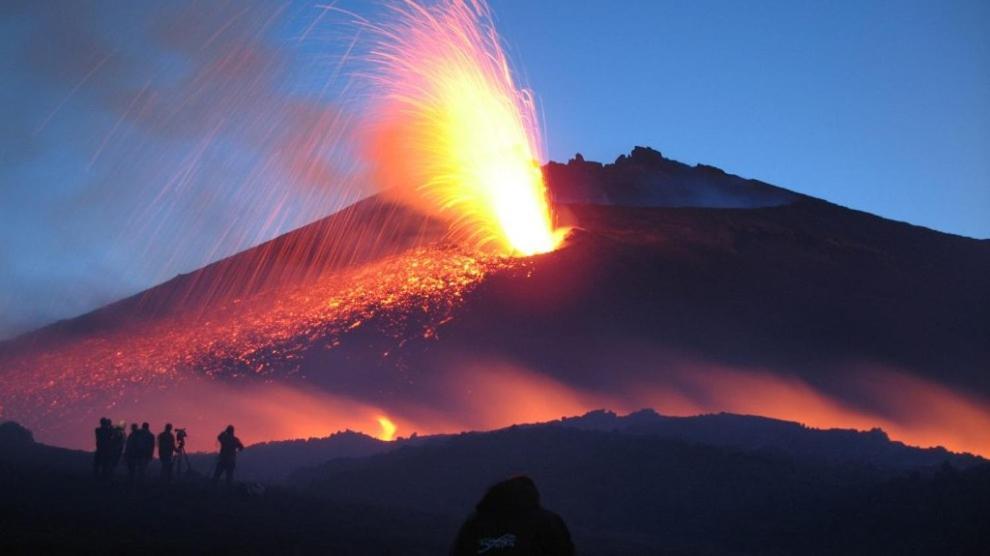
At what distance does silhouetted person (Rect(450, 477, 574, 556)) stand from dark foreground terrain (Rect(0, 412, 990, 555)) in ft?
28.3

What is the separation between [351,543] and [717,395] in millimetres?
31027

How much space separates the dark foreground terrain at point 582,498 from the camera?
50.9 ft

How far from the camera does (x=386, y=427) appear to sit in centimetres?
4244

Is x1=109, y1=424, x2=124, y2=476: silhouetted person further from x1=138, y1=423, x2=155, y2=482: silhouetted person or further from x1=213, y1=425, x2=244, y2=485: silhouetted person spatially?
x1=213, y1=425, x2=244, y2=485: silhouetted person

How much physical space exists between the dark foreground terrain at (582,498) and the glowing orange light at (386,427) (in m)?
10.3

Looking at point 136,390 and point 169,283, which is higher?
point 169,283

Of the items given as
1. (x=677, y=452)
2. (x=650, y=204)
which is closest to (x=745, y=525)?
(x=677, y=452)

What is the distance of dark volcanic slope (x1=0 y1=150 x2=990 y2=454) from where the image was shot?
44.8m

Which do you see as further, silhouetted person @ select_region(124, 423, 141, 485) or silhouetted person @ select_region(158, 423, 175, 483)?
silhouetted person @ select_region(158, 423, 175, 483)

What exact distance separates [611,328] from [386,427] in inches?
580

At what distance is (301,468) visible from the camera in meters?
31.7

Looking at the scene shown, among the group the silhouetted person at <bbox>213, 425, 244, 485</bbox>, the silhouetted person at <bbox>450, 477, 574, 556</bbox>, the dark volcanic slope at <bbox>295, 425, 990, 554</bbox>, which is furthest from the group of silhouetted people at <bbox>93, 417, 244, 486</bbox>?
the silhouetted person at <bbox>450, 477, 574, 556</bbox>

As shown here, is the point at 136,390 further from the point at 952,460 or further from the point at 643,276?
the point at 952,460

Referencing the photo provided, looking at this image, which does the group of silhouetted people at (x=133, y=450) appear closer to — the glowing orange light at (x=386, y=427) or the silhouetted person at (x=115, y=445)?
the silhouetted person at (x=115, y=445)
